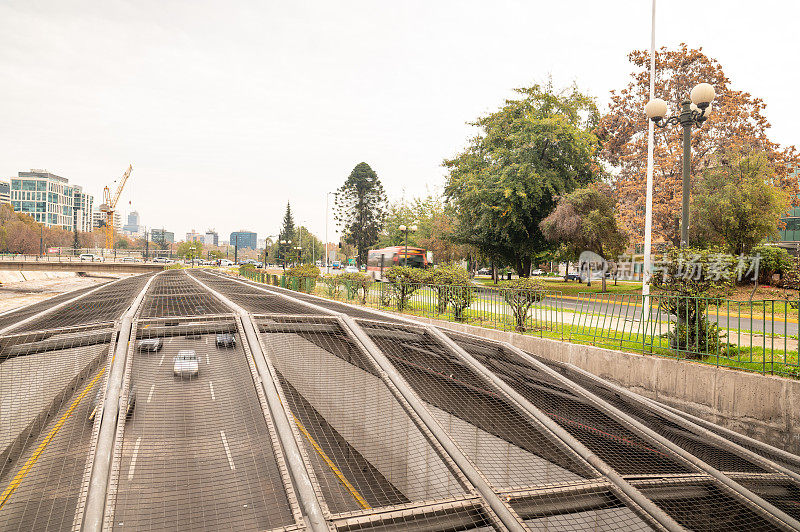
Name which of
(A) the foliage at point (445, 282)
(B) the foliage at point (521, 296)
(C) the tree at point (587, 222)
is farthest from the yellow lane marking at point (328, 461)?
(C) the tree at point (587, 222)

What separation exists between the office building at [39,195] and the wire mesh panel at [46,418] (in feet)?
588

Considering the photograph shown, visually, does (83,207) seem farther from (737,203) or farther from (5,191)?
(737,203)

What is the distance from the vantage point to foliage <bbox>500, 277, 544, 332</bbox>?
9305mm

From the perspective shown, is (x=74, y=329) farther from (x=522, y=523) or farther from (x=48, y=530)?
(x=522, y=523)

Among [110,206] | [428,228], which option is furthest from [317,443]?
[110,206]

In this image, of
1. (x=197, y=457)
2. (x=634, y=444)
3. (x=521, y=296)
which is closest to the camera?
(x=197, y=457)

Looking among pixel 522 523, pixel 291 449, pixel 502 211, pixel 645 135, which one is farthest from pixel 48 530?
pixel 645 135

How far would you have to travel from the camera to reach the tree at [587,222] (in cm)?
2136

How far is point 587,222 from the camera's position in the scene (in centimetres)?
2120

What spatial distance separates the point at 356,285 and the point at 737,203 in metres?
18.0

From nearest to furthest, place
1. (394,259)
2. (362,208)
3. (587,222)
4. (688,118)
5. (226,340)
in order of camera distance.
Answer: (226,340) → (688,118) → (587,222) → (394,259) → (362,208)

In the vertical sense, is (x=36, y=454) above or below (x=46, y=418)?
below

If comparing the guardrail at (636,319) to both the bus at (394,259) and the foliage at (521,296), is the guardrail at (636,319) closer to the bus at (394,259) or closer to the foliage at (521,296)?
the foliage at (521,296)

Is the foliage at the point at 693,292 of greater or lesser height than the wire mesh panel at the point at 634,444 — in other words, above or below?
above
